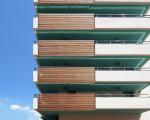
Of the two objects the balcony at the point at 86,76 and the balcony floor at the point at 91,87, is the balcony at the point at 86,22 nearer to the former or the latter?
the balcony at the point at 86,76

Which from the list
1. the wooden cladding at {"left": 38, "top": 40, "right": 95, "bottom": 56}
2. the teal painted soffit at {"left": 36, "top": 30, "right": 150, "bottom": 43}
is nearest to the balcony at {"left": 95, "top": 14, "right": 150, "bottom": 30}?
the teal painted soffit at {"left": 36, "top": 30, "right": 150, "bottom": 43}

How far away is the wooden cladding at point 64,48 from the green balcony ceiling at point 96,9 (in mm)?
4911

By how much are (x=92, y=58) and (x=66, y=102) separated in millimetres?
5643

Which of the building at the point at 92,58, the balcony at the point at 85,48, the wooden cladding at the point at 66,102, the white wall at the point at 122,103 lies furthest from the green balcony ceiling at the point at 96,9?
the white wall at the point at 122,103

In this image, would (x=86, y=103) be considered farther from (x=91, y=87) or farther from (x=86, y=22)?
(x=86, y=22)

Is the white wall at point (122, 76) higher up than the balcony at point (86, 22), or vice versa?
the balcony at point (86, 22)

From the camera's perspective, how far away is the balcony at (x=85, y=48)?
40.7 meters

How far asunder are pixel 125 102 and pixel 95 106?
279cm

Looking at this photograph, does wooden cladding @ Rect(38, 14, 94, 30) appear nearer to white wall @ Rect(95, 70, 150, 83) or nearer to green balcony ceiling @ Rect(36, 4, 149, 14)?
green balcony ceiling @ Rect(36, 4, 149, 14)

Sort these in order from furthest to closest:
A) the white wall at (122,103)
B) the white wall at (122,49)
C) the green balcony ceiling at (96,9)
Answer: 1. the green balcony ceiling at (96,9)
2. the white wall at (122,49)
3. the white wall at (122,103)

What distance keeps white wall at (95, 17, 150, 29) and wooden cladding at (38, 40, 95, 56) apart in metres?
2.91

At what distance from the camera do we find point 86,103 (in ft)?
126

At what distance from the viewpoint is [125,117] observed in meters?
39.8

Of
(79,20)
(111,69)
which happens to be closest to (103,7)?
(79,20)
